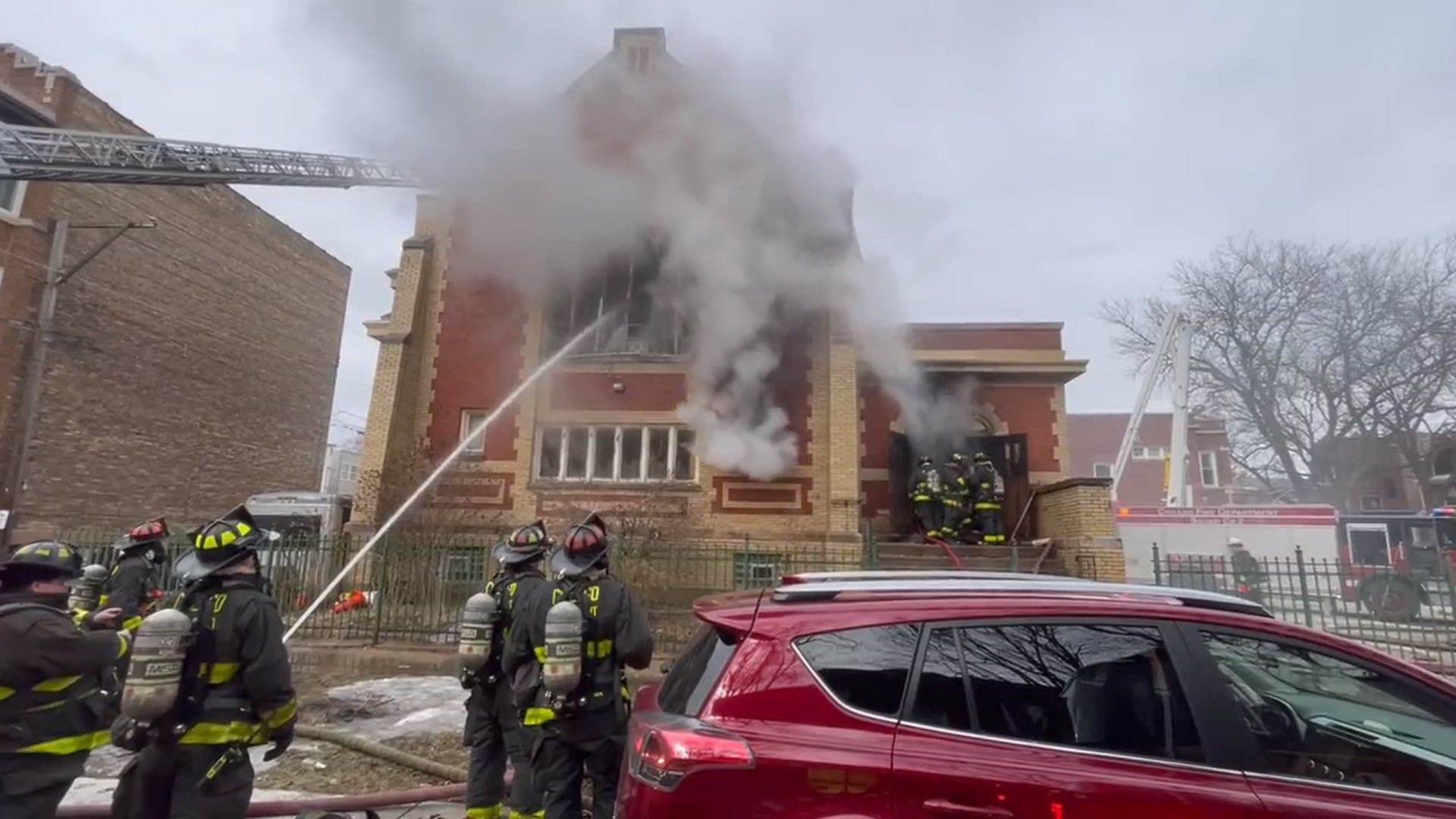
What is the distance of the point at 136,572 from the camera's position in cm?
625

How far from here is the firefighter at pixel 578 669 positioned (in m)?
3.53

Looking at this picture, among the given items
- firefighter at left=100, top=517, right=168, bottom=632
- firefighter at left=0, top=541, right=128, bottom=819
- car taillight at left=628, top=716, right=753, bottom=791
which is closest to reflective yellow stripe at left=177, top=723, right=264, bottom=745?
firefighter at left=0, top=541, right=128, bottom=819

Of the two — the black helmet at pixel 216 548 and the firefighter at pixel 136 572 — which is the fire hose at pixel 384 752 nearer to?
the firefighter at pixel 136 572

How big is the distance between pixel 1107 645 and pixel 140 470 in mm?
22582

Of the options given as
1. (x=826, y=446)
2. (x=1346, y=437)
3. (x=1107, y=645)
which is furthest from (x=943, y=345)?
(x=1346, y=437)

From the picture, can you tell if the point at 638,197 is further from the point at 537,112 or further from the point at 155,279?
the point at 155,279

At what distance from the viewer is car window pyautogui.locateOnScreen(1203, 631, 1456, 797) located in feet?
7.00

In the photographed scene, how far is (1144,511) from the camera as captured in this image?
60.7 ft

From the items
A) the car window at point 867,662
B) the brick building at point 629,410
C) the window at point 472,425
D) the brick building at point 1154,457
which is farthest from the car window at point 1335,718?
the brick building at point 1154,457

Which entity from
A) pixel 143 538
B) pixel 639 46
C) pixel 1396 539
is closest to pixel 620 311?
pixel 639 46

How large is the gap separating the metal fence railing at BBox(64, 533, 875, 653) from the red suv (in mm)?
→ 6185

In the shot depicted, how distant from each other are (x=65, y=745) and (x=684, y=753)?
289 cm

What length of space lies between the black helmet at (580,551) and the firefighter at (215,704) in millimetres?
1390

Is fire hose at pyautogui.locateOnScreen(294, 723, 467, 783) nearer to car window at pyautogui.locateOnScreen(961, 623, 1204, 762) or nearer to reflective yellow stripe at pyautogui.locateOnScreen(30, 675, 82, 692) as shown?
reflective yellow stripe at pyautogui.locateOnScreen(30, 675, 82, 692)
